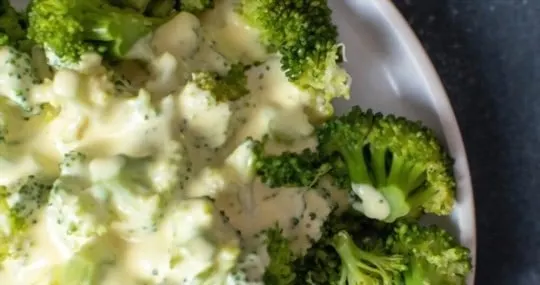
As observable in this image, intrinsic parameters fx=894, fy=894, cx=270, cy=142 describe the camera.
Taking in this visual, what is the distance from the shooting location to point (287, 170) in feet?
4.27

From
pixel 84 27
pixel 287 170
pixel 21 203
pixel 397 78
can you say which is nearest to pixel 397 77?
pixel 397 78

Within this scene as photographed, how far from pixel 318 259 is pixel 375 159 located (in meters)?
0.17

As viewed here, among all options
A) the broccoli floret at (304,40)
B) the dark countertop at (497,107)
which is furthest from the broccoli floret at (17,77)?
Result: the dark countertop at (497,107)

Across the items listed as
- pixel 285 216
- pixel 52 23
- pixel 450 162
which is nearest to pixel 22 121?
pixel 52 23

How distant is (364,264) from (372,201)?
0.31 feet

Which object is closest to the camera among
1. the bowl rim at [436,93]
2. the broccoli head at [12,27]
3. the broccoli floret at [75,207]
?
the broccoli floret at [75,207]

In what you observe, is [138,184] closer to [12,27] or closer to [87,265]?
[87,265]

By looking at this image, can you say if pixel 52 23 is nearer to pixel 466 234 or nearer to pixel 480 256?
pixel 466 234

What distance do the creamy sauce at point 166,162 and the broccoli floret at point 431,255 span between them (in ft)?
0.21

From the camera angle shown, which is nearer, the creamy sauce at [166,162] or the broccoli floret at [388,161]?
the creamy sauce at [166,162]

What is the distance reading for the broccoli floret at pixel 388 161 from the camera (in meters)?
1.34

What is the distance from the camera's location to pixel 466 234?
1.40m

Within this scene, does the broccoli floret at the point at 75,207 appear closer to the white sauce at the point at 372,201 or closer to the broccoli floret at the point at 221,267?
the broccoli floret at the point at 221,267

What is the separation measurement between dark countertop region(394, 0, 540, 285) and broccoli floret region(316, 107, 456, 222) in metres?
0.27
